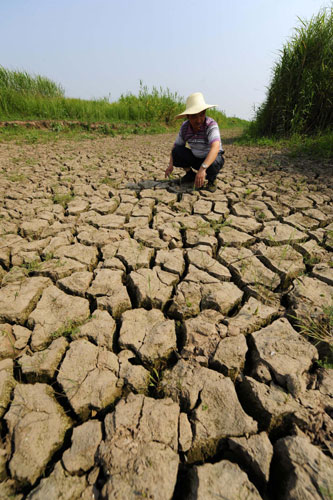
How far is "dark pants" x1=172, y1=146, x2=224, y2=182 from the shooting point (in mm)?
2836

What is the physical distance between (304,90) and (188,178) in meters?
3.63

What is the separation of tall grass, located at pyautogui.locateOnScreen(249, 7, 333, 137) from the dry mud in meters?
3.52

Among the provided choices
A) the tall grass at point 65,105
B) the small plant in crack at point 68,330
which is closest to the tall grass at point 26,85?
the tall grass at point 65,105

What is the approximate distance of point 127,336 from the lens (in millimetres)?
1247

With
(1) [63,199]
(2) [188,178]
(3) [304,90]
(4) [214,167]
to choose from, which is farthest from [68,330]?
(3) [304,90]

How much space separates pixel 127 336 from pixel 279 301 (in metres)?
0.85

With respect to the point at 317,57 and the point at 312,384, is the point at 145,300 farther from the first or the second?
the point at 317,57

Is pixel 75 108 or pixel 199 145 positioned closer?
pixel 199 145

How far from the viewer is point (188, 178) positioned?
3.13 m

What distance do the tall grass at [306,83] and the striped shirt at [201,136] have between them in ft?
10.5

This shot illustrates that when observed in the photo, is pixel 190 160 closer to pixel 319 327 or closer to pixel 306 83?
pixel 319 327

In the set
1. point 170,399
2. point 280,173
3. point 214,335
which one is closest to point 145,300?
point 214,335

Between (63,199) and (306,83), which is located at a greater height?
(306,83)

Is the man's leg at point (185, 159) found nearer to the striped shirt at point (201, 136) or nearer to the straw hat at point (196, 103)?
the striped shirt at point (201, 136)
